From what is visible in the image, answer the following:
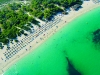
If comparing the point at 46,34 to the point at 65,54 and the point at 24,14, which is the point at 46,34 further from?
the point at 24,14

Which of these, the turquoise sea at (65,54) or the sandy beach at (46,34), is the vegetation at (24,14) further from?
the turquoise sea at (65,54)

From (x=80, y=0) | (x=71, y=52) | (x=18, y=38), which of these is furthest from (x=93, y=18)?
(x=18, y=38)

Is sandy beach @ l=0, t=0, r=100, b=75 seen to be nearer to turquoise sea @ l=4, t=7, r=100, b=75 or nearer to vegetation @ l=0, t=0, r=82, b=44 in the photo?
turquoise sea @ l=4, t=7, r=100, b=75

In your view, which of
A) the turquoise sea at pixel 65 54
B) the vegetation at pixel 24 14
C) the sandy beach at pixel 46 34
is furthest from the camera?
the vegetation at pixel 24 14

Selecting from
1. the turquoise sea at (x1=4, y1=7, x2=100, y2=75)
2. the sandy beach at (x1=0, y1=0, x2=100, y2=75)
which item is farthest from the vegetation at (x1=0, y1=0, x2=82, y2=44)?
the turquoise sea at (x1=4, y1=7, x2=100, y2=75)

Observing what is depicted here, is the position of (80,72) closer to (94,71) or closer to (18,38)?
(94,71)

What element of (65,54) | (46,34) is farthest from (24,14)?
(65,54)

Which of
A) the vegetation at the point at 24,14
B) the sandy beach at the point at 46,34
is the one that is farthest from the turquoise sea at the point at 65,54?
the vegetation at the point at 24,14
